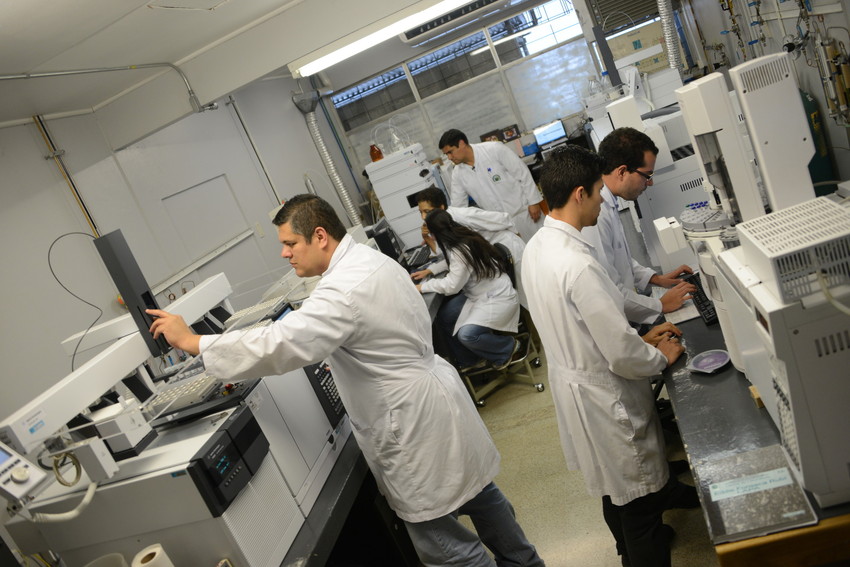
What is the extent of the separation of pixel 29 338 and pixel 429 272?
2132 millimetres

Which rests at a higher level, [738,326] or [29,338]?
[29,338]

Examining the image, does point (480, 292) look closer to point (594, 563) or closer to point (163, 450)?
point (594, 563)

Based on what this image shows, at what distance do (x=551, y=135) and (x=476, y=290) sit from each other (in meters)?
3.95

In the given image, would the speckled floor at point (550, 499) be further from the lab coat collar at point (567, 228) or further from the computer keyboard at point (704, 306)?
the lab coat collar at point (567, 228)

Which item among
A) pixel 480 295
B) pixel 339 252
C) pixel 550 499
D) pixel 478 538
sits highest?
pixel 339 252

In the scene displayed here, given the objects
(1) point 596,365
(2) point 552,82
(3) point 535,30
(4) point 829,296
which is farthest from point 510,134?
(4) point 829,296

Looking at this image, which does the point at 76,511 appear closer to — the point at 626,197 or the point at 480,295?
the point at 626,197

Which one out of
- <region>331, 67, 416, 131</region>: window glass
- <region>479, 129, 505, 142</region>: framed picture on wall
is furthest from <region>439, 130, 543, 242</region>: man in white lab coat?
<region>331, 67, 416, 131</region>: window glass

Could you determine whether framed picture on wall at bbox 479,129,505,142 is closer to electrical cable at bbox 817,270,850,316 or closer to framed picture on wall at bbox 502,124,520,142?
framed picture on wall at bbox 502,124,520,142

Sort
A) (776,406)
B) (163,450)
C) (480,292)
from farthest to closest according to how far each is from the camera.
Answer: (480,292) < (163,450) < (776,406)

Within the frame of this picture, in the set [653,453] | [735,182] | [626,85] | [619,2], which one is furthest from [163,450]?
[619,2]

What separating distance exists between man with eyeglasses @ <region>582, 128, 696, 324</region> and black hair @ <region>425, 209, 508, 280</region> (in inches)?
44.1

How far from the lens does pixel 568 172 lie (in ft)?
6.26

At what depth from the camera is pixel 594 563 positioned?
2.37 m
